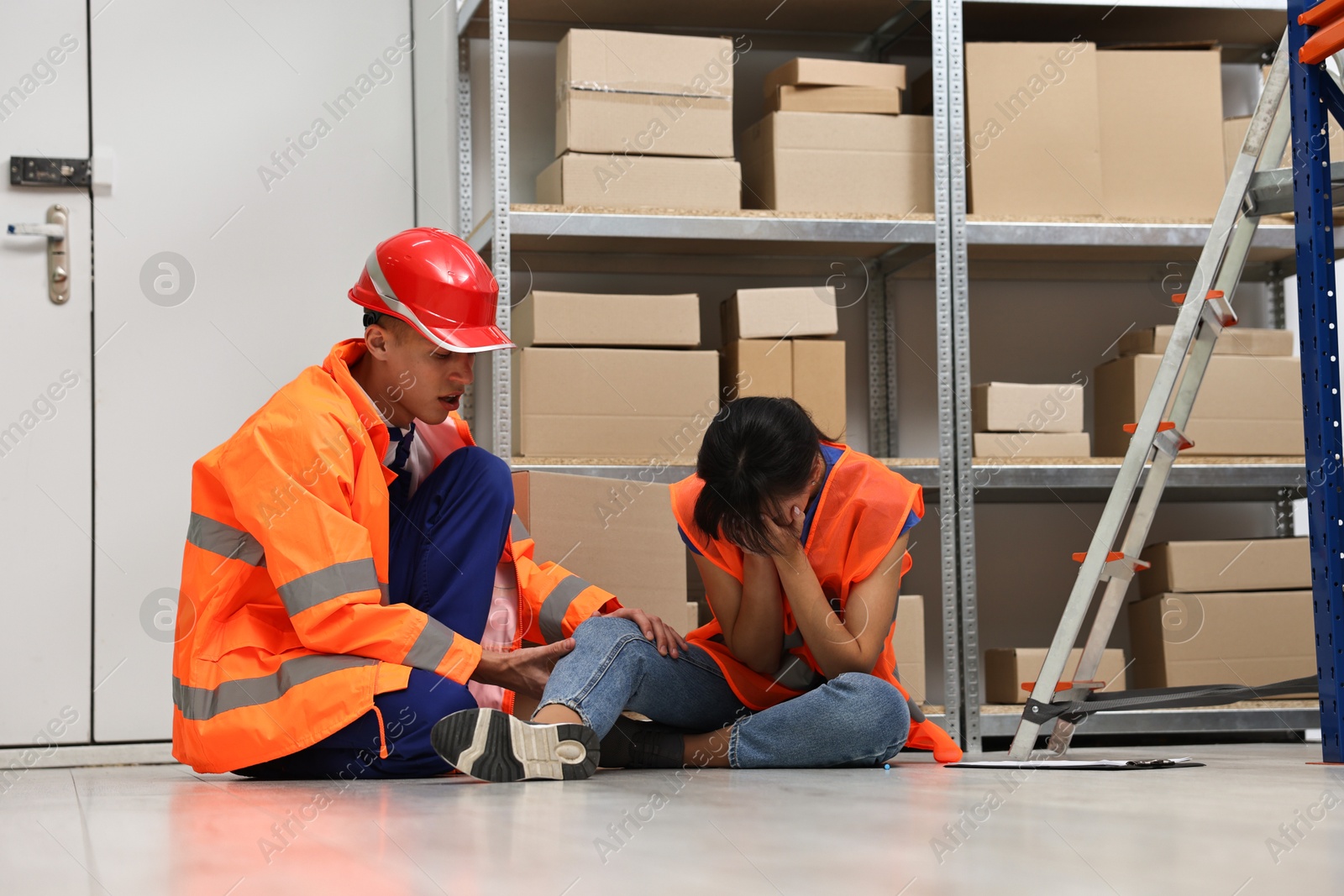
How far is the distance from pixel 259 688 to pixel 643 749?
0.58 m

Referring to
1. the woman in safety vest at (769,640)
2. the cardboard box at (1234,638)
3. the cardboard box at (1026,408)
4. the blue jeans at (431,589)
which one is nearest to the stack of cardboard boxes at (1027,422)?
the cardboard box at (1026,408)

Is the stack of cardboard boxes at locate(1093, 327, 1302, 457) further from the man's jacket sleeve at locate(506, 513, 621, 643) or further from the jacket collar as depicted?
the jacket collar

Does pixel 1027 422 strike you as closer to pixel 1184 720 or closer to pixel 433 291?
pixel 1184 720

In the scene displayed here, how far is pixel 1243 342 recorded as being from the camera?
9.66 ft

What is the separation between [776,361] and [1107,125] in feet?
3.25

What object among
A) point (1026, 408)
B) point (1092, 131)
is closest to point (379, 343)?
point (1026, 408)

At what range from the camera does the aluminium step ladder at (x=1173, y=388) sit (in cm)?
205

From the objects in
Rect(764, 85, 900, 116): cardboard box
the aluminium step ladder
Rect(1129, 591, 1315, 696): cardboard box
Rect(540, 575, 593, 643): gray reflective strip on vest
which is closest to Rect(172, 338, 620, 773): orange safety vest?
Rect(540, 575, 593, 643): gray reflective strip on vest

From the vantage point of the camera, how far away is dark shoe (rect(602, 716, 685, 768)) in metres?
1.93

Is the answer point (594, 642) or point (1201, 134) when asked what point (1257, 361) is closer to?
point (1201, 134)

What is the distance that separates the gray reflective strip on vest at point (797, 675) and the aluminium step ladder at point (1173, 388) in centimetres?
38

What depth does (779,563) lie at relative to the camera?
6.00 ft

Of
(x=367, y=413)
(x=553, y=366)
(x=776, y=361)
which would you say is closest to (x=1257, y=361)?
(x=776, y=361)

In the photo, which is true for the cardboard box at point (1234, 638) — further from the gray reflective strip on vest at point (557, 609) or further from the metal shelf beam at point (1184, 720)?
the gray reflective strip on vest at point (557, 609)
